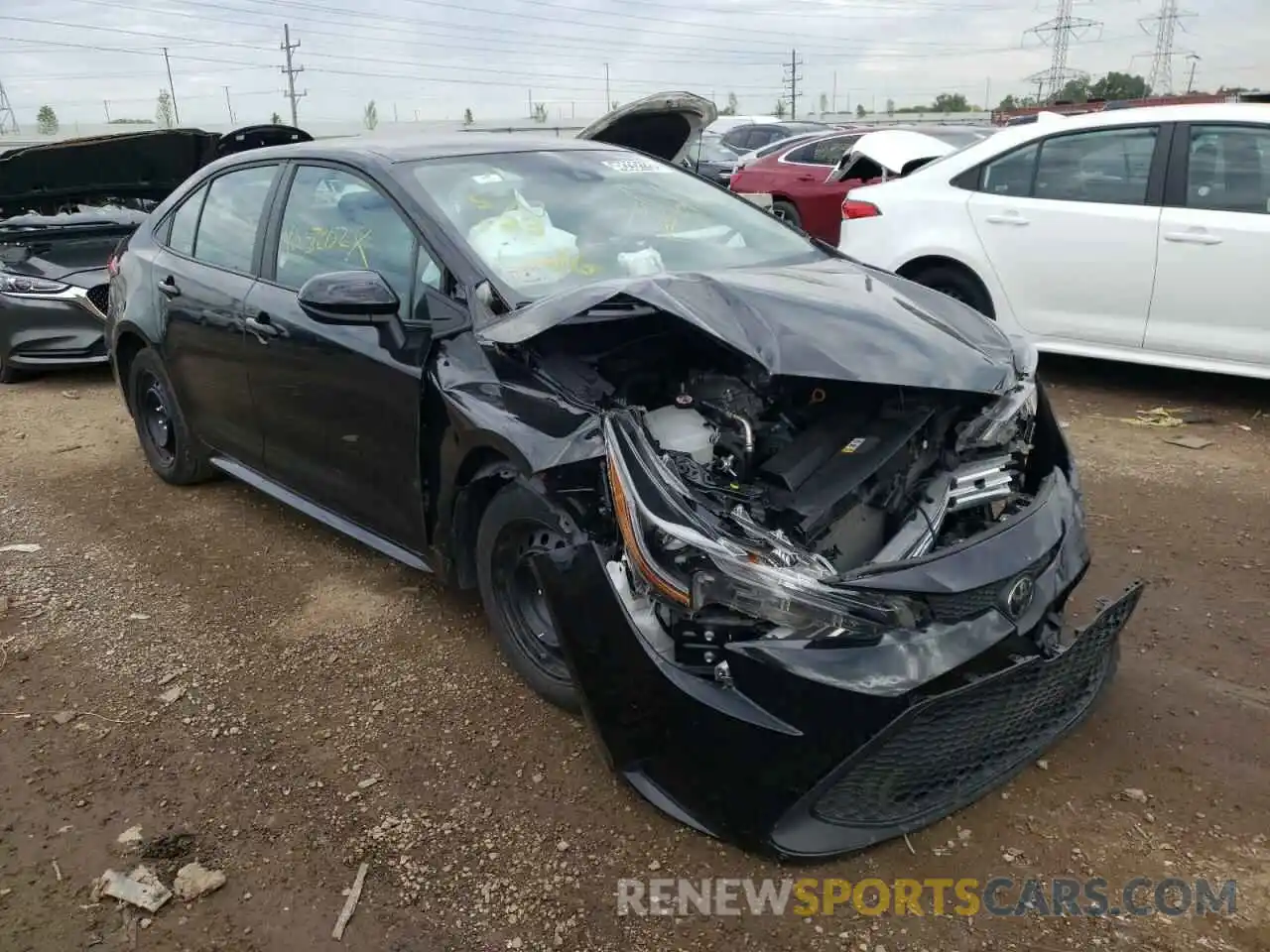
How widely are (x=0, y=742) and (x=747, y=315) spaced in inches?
104

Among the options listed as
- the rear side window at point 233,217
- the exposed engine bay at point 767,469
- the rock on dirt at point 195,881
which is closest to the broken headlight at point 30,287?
the rear side window at point 233,217

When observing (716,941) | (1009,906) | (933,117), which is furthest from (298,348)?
(933,117)

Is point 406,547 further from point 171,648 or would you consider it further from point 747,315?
point 747,315

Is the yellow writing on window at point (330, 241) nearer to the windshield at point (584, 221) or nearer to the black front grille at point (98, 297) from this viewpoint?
the windshield at point (584, 221)

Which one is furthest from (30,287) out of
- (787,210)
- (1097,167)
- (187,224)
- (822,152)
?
(822,152)

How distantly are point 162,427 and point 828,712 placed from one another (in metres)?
4.35

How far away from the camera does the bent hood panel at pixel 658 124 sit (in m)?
4.96

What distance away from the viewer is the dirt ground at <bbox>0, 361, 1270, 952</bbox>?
2369 mm

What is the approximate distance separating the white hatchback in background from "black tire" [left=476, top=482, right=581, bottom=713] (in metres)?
4.18

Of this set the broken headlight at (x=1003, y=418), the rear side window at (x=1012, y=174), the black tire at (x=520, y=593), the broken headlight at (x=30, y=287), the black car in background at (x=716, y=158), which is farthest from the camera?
the black car in background at (x=716, y=158)

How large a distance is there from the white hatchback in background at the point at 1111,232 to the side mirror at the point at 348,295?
4.21m

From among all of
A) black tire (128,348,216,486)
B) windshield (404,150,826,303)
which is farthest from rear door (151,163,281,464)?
windshield (404,150,826,303)

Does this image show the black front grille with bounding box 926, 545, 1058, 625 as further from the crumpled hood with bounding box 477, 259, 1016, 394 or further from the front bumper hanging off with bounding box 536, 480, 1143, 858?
the crumpled hood with bounding box 477, 259, 1016, 394

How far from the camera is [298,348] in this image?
12.3 ft
